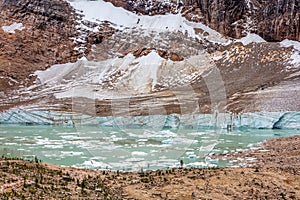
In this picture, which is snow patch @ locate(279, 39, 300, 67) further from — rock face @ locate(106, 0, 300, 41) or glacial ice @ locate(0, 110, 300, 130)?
glacial ice @ locate(0, 110, 300, 130)

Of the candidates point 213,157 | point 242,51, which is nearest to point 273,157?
point 213,157

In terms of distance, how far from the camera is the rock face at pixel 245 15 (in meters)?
82.8

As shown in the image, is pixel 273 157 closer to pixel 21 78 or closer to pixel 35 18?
pixel 21 78

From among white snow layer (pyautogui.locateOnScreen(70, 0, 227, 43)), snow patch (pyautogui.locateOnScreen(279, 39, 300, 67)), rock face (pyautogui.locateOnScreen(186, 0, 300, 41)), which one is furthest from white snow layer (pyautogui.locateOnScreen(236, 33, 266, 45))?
white snow layer (pyautogui.locateOnScreen(70, 0, 227, 43))

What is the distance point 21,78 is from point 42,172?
74.9 metres

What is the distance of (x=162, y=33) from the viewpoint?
298ft

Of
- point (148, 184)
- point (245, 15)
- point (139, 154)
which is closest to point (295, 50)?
point (245, 15)

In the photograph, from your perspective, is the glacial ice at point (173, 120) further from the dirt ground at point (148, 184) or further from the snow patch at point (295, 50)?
the snow patch at point (295, 50)

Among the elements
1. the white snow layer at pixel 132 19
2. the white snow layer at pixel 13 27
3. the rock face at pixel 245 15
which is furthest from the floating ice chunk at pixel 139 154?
the white snow layer at pixel 13 27

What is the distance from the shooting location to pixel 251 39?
84.8 metres

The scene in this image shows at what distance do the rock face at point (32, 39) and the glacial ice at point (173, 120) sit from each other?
2737 centimetres

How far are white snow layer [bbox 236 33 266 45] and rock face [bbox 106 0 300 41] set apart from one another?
3.50ft

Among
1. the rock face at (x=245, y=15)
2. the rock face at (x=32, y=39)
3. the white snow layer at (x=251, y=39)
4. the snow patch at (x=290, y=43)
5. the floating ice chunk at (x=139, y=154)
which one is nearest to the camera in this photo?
the floating ice chunk at (x=139, y=154)

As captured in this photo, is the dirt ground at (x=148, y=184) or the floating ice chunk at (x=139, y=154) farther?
the floating ice chunk at (x=139, y=154)
